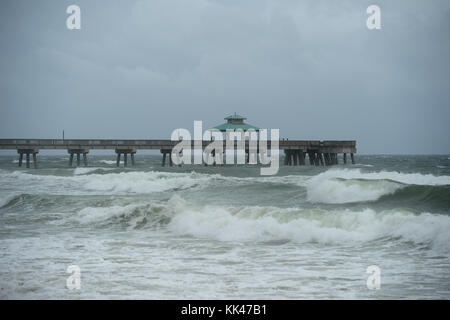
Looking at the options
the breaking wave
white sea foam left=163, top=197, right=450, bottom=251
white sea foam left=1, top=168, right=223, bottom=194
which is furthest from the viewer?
white sea foam left=1, top=168, right=223, bottom=194

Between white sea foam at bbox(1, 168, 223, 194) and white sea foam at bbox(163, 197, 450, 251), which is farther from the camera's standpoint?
white sea foam at bbox(1, 168, 223, 194)

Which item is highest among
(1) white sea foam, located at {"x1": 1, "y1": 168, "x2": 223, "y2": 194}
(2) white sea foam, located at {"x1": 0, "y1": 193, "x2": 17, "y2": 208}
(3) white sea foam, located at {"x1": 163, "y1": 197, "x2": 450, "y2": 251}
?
(3) white sea foam, located at {"x1": 163, "y1": 197, "x2": 450, "y2": 251}

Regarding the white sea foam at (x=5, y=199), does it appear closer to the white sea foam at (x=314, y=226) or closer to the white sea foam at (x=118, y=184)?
the white sea foam at (x=118, y=184)

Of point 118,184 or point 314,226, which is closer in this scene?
point 314,226

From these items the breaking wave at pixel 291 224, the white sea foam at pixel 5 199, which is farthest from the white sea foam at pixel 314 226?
the white sea foam at pixel 5 199

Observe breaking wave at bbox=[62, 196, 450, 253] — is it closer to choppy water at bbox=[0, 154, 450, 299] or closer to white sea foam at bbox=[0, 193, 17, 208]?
choppy water at bbox=[0, 154, 450, 299]

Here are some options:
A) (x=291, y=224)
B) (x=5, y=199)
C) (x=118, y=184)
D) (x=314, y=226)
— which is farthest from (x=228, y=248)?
(x=118, y=184)

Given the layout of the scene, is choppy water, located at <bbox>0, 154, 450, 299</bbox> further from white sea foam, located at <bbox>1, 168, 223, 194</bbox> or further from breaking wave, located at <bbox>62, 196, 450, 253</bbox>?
white sea foam, located at <bbox>1, 168, 223, 194</bbox>

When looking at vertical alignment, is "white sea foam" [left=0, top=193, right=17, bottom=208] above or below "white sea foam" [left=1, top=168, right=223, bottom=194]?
above

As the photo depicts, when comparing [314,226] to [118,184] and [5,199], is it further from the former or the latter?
[118,184]

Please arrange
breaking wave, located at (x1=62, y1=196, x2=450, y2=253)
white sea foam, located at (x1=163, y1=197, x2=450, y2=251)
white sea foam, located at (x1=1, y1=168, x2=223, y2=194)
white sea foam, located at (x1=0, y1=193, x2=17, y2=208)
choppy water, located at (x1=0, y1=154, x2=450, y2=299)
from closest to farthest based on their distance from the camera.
A: choppy water, located at (x1=0, y1=154, x2=450, y2=299)
white sea foam, located at (x1=163, y1=197, x2=450, y2=251)
breaking wave, located at (x1=62, y1=196, x2=450, y2=253)
white sea foam, located at (x1=0, y1=193, x2=17, y2=208)
white sea foam, located at (x1=1, y1=168, x2=223, y2=194)

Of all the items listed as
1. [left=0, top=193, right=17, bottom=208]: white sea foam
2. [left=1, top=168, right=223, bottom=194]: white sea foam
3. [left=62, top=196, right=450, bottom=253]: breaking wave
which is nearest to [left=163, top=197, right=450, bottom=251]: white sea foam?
[left=62, top=196, right=450, bottom=253]: breaking wave

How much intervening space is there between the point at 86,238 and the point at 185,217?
10.9ft
